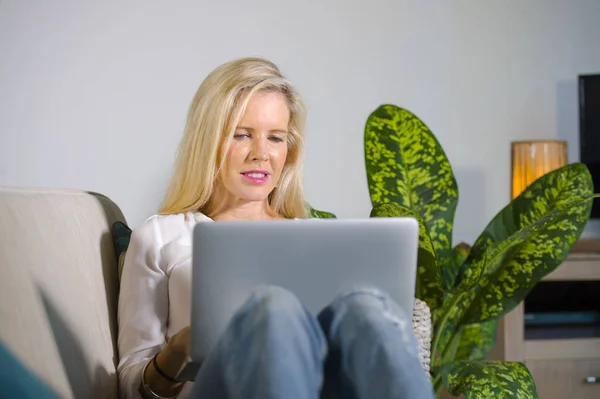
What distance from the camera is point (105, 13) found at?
3.08 metres

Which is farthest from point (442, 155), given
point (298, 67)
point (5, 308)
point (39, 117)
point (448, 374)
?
point (39, 117)

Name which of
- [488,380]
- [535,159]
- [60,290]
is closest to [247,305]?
[60,290]

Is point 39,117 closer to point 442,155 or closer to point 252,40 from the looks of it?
point 252,40

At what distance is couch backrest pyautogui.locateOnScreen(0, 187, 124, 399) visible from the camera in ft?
3.31

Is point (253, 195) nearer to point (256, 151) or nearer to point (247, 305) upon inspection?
point (256, 151)

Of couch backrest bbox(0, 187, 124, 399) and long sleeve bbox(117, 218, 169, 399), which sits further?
long sleeve bbox(117, 218, 169, 399)

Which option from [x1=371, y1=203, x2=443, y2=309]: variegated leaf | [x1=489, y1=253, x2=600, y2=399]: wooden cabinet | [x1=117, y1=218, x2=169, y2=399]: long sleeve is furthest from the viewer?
[x1=489, y1=253, x2=600, y2=399]: wooden cabinet

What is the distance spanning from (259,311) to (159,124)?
2.28 m

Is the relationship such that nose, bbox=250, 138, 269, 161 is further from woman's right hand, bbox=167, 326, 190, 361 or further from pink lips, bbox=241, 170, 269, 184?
woman's right hand, bbox=167, 326, 190, 361

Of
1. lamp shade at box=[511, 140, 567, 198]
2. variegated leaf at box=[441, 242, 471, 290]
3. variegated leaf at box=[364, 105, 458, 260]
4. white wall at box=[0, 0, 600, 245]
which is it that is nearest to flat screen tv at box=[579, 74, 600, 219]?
white wall at box=[0, 0, 600, 245]

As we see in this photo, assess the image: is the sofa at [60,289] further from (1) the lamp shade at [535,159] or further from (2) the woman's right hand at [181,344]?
(1) the lamp shade at [535,159]

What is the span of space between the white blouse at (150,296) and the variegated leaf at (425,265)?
61 cm

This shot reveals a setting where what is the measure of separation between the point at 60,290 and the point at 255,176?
1.45 feet

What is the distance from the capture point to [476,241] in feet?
6.77
